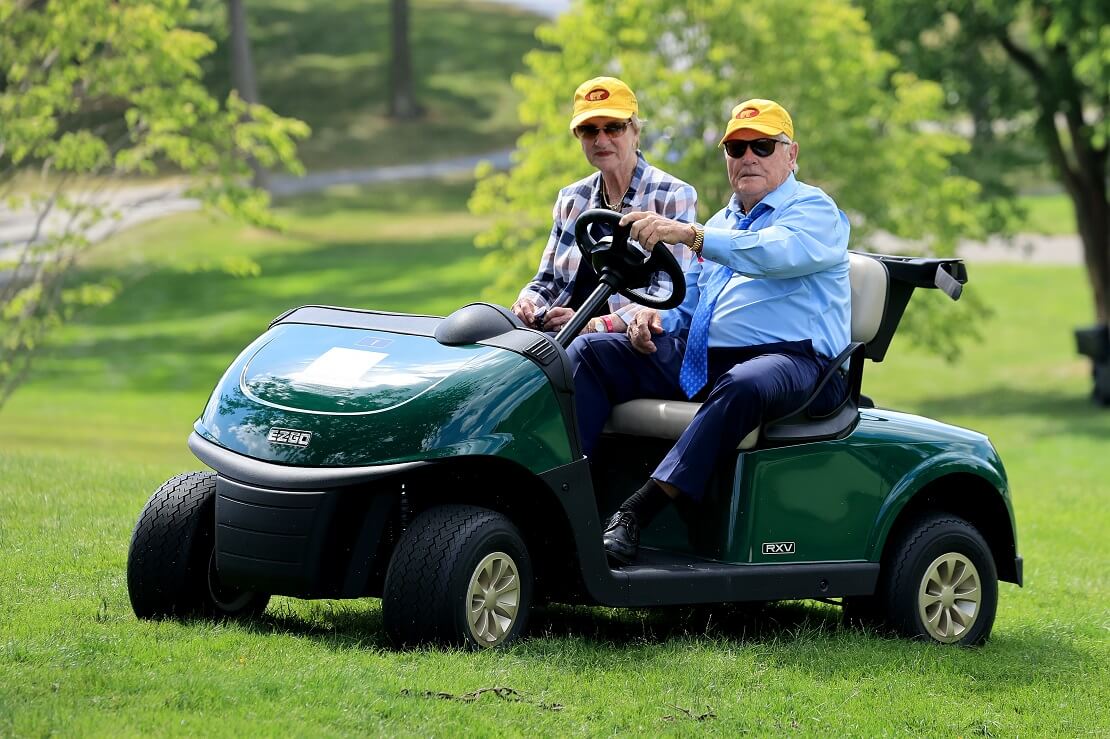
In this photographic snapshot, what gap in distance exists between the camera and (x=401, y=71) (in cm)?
4484

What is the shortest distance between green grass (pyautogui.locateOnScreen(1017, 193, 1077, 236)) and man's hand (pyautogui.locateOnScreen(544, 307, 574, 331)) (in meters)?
32.3

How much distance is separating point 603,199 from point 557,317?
52 cm

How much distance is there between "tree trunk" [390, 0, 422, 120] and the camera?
44.5 metres

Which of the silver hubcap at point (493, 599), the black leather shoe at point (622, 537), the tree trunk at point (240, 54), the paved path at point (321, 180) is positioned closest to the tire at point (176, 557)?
the silver hubcap at point (493, 599)

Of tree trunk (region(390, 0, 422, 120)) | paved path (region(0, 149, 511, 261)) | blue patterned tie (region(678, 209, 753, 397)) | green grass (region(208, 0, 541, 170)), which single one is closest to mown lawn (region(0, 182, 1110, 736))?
blue patterned tie (region(678, 209, 753, 397))

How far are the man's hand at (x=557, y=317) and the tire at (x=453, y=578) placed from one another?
→ 3.81 ft

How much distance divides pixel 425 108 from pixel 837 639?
41.8 m

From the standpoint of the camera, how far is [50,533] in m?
6.90

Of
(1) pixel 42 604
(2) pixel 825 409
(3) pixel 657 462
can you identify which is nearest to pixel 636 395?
(3) pixel 657 462

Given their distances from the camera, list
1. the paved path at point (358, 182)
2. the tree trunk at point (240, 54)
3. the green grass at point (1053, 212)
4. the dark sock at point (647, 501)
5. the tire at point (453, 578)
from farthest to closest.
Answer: the green grass at point (1053, 212) < the paved path at point (358, 182) < the tree trunk at point (240, 54) < the dark sock at point (647, 501) < the tire at point (453, 578)

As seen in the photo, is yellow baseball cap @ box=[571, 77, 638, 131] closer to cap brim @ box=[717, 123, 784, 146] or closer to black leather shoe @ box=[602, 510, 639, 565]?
cap brim @ box=[717, 123, 784, 146]

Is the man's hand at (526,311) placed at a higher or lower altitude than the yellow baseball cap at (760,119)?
lower

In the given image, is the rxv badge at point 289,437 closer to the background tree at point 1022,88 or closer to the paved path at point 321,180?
the background tree at point 1022,88

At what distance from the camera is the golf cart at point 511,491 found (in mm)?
4910
